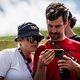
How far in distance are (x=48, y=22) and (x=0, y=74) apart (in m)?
1.45

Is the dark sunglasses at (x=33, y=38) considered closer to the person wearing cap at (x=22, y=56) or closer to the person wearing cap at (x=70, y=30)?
the person wearing cap at (x=22, y=56)

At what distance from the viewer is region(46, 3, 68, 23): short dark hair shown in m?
8.25

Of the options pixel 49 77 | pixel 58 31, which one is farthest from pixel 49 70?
pixel 58 31

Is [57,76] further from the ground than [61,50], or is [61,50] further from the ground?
[61,50]

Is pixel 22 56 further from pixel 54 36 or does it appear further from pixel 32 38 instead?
pixel 54 36

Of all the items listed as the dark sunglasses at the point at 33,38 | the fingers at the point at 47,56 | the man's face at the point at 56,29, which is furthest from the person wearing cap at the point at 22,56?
the fingers at the point at 47,56

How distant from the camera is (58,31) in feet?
26.9

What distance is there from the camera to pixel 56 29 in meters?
8.20

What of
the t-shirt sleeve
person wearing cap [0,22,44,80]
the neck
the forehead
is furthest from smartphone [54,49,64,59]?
the neck

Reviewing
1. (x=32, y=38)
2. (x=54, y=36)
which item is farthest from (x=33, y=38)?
(x=54, y=36)

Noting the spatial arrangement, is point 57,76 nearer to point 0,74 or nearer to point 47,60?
point 47,60

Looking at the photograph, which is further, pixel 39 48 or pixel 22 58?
pixel 22 58

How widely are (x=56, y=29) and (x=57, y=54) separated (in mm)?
639

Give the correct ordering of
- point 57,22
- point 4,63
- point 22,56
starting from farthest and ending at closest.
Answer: point 22,56 < point 4,63 < point 57,22
